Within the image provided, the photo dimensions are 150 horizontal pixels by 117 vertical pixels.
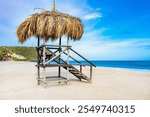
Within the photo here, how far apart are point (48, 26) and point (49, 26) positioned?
4 centimetres

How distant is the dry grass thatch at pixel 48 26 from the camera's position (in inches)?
376

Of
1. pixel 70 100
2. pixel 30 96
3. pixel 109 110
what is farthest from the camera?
pixel 30 96

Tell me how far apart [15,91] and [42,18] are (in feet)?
9.48

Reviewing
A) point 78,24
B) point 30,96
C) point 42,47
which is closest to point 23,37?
point 42,47

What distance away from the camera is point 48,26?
9516 millimetres

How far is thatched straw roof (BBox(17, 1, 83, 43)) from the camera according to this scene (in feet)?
31.3

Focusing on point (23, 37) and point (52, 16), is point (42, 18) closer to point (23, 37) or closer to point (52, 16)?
point (52, 16)

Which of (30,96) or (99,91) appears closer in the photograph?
(30,96)

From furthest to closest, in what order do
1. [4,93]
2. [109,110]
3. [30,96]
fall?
[4,93]
[30,96]
[109,110]

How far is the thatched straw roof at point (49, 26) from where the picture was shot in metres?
9.55

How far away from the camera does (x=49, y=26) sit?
9.50 meters

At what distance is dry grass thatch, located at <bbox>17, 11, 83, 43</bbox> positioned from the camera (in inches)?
376

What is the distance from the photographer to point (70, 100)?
24.5 ft

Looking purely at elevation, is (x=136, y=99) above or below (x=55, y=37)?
below
